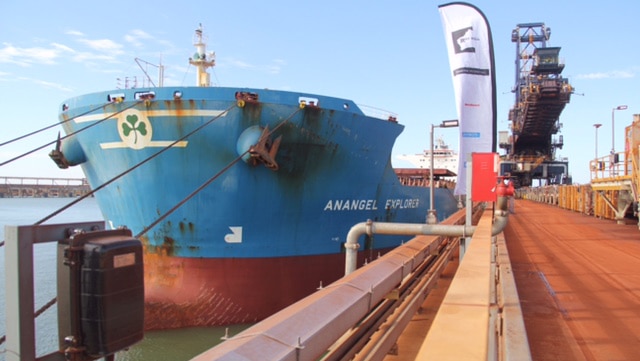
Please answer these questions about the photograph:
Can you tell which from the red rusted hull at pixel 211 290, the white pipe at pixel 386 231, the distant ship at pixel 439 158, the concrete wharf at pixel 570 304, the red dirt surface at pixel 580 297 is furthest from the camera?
the distant ship at pixel 439 158

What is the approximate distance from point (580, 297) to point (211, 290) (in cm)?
818

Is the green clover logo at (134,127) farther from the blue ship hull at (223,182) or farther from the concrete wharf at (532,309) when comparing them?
→ the concrete wharf at (532,309)

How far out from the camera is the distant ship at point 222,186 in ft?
37.0

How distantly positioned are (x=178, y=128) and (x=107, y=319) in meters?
9.43

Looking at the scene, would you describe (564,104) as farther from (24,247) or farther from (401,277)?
(24,247)

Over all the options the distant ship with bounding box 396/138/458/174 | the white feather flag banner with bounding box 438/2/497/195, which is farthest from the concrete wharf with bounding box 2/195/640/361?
the distant ship with bounding box 396/138/458/174

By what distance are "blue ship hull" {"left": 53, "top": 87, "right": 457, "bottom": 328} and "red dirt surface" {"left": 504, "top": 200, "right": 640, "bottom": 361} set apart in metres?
5.39

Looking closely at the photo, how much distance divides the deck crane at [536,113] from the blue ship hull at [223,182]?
39197 mm

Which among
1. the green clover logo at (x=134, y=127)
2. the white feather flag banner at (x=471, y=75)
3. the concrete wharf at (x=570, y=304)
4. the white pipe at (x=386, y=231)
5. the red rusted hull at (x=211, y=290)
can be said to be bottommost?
the red rusted hull at (x=211, y=290)

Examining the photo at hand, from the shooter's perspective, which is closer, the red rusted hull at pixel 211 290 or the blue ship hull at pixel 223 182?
the blue ship hull at pixel 223 182

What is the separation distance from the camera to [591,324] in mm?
5340

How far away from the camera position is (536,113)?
48.5 m

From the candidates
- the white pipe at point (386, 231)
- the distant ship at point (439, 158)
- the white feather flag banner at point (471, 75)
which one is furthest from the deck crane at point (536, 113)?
the white pipe at point (386, 231)

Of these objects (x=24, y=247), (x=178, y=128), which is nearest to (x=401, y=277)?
(x=24, y=247)
